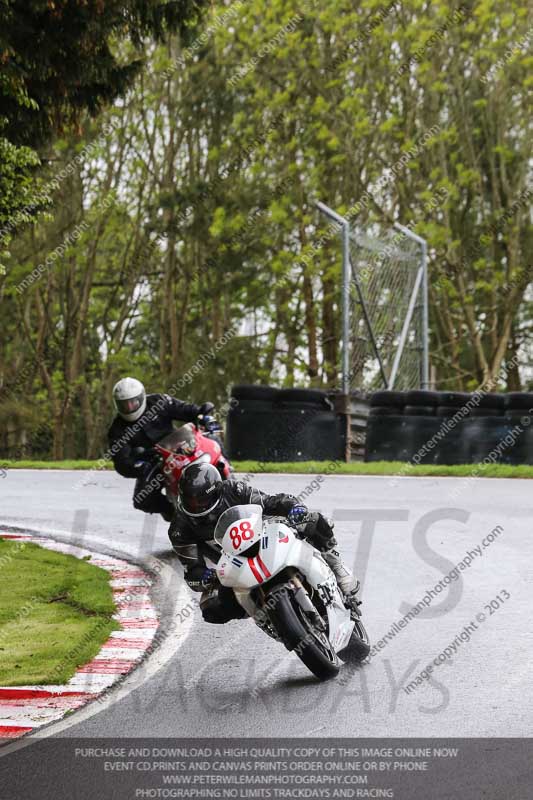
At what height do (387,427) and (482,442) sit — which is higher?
(387,427)

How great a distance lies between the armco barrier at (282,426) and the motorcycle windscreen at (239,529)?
38.3ft

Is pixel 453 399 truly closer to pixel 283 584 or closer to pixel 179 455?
pixel 179 455

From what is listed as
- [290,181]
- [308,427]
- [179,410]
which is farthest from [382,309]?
[179,410]

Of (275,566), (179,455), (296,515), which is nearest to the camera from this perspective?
(275,566)

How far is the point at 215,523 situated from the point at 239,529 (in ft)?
3.29

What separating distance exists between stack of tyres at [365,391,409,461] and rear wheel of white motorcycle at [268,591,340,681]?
1205 cm

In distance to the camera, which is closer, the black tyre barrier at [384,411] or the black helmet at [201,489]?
the black helmet at [201,489]

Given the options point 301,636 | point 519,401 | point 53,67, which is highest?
point 53,67

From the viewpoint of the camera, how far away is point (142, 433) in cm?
1077

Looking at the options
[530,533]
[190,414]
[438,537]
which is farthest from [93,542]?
[530,533]

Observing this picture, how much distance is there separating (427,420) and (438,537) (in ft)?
24.7

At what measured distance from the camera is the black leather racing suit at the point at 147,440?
10.5 meters

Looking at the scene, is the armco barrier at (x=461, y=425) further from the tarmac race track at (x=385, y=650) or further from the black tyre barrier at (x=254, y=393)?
the tarmac race track at (x=385, y=650)

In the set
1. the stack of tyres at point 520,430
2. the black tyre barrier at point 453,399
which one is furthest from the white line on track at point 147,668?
the stack of tyres at point 520,430
